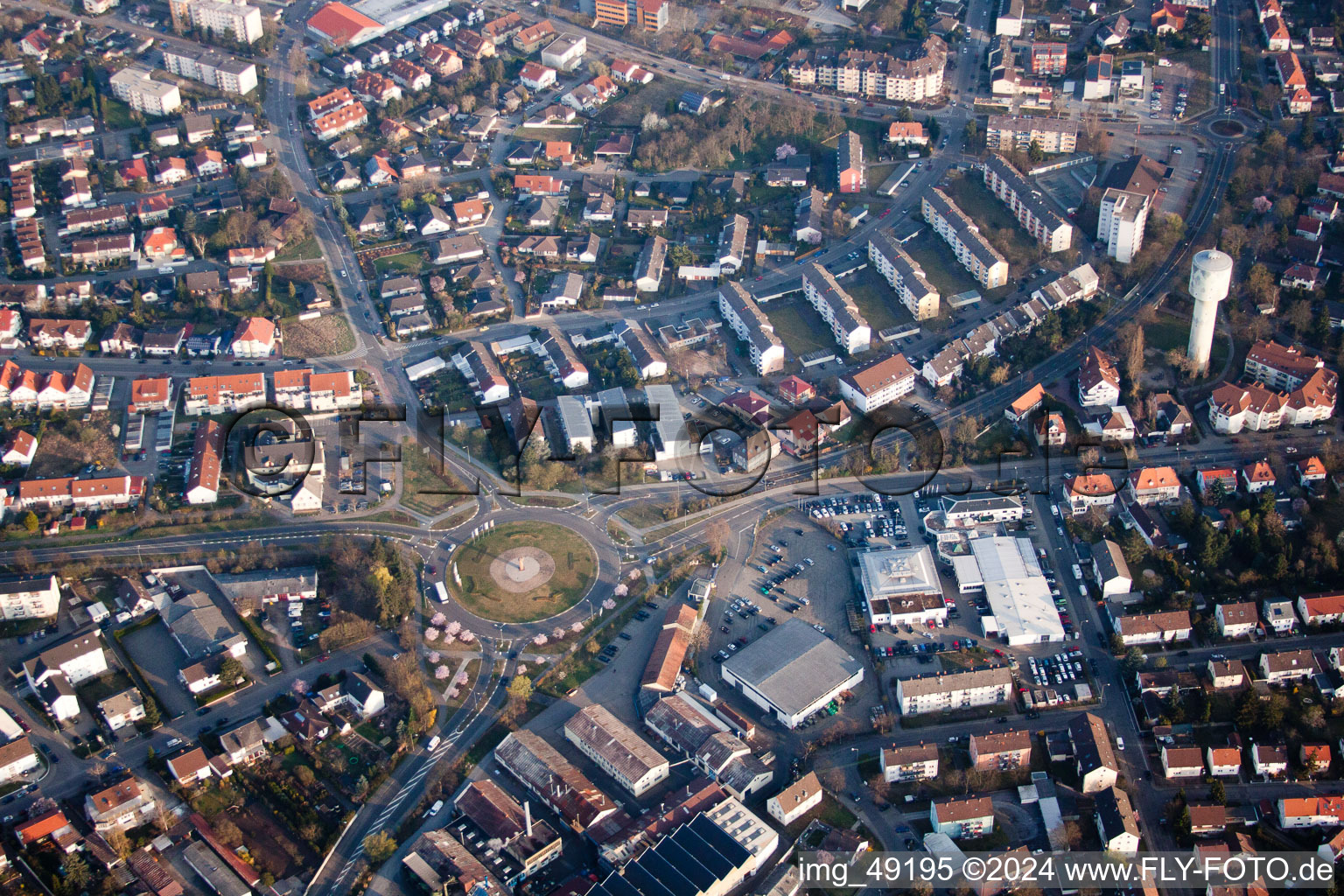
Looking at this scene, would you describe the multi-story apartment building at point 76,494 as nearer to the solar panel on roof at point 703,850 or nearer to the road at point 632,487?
the road at point 632,487

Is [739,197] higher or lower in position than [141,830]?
higher

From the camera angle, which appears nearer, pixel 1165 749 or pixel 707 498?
pixel 1165 749

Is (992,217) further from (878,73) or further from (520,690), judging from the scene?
(520,690)

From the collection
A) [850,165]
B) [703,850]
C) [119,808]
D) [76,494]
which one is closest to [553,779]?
[703,850]

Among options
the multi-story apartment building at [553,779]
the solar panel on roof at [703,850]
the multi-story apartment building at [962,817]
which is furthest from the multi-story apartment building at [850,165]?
the solar panel on roof at [703,850]

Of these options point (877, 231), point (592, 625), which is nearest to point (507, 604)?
point (592, 625)

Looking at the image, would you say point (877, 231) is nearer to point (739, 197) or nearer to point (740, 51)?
point (739, 197)
